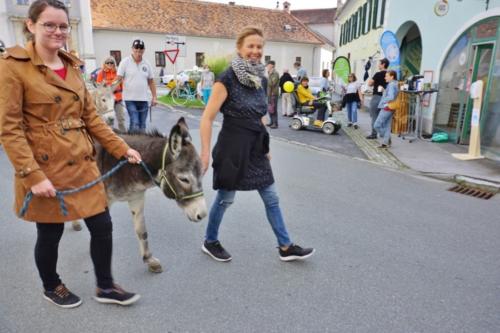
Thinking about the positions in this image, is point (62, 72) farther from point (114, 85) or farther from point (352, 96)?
point (352, 96)

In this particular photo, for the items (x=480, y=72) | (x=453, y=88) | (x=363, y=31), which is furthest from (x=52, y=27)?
(x=363, y=31)

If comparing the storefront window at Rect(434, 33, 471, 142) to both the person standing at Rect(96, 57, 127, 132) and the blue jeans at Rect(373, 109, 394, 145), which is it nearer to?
the blue jeans at Rect(373, 109, 394, 145)

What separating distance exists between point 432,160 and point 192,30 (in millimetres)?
36025

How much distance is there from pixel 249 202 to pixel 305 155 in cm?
355

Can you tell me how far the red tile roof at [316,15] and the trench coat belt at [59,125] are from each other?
219 feet

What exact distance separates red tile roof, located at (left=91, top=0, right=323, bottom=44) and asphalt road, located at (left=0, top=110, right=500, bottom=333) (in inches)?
1304

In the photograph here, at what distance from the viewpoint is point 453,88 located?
9.90 meters

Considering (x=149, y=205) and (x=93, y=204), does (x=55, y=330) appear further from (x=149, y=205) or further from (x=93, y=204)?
(x=149, y=205)

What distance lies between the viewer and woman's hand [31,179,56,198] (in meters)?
2.22

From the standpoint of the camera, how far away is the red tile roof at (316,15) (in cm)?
6519

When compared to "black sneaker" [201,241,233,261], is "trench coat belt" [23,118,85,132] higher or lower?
higher

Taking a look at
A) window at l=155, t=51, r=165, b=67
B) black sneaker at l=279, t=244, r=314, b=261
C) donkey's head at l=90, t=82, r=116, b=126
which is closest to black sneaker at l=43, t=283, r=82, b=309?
black sneaker at l=279, t=244, r=314, b=261

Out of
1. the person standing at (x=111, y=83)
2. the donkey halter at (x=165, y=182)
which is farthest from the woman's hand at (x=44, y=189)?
the person standing at (x=111, y=83)

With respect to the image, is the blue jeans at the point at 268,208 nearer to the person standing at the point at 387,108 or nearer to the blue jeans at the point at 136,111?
the blue jeans at the point at 136,111
